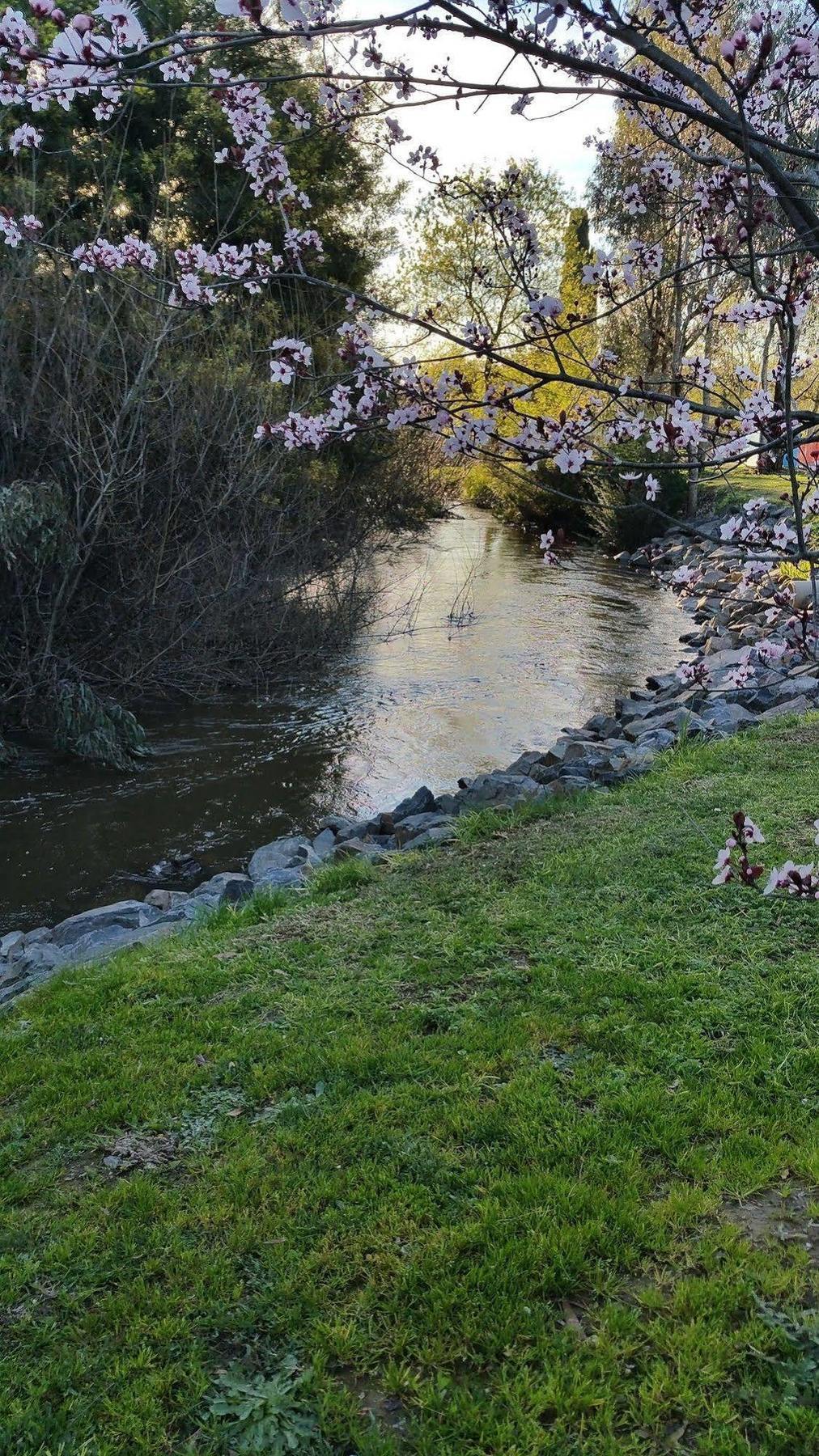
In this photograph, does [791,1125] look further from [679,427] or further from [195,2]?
[195,2]

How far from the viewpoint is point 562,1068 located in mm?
3430

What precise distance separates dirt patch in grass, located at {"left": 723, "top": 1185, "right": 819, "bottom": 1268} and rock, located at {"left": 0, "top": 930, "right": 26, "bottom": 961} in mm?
4162

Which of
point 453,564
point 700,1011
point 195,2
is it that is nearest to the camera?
point 700,1011

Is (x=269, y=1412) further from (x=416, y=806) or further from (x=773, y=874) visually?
(x=416, y=806)

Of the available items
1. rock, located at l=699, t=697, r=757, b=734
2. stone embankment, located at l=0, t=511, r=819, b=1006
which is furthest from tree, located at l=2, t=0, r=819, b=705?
rock, located at l=699, t=697, r=757, b=734

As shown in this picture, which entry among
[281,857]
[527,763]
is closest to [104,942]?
[281,857]

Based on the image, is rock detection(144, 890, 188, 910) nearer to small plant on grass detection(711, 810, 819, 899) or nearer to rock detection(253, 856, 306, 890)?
rock detection(253, 856, 306, 890)

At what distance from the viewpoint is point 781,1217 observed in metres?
2.73


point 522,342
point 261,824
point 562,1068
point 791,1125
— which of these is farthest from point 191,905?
point 522,342

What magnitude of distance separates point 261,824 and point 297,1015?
4.03 metres

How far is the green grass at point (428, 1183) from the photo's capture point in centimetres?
224

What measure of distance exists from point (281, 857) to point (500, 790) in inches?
63.9

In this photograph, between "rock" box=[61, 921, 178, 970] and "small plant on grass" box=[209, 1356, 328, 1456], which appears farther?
"rock" box=[61, 921, 178, 970]

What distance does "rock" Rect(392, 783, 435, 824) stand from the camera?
287 inches
